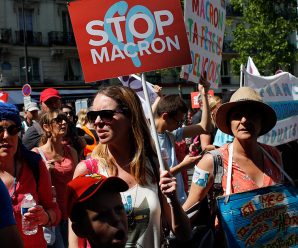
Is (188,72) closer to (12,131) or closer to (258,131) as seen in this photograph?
(258,131)

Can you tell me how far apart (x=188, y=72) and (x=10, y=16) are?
114 ft

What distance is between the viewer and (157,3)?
3301 mm

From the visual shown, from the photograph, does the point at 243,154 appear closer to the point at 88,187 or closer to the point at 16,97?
the point at 88,187

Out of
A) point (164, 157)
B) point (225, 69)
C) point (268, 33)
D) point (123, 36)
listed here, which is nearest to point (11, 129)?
point (123, 36)

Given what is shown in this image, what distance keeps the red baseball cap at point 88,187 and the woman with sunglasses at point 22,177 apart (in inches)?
48.5

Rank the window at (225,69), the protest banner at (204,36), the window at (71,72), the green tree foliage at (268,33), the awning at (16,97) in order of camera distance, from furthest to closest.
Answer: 1. the window at (225,69)
2. the window at (71,72)
3. the awning at (16,97)
4. the green tree foliage at (268,33)
5. the protest banner at (204,36)

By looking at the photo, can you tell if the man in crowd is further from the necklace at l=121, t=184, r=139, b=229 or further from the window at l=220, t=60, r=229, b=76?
the window at l=220, t=60, r=229, b=76

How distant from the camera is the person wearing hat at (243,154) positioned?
313cm

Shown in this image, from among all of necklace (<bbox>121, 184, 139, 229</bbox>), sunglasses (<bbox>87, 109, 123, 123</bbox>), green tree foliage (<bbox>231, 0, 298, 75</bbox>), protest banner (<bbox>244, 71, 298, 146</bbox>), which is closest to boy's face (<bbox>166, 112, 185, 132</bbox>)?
protest banner (<bbox>244, 71, 298, 146</bbox>)

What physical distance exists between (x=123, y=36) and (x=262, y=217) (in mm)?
1215

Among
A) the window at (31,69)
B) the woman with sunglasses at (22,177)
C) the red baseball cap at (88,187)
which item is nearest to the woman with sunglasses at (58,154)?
the woman with sunglasses at (22,177)

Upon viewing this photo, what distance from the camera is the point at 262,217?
10.1 ft

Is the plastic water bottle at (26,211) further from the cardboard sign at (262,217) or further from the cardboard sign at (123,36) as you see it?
the cardboard sign at (262,217)

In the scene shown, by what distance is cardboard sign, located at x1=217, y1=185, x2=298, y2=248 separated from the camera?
302 centimetres
